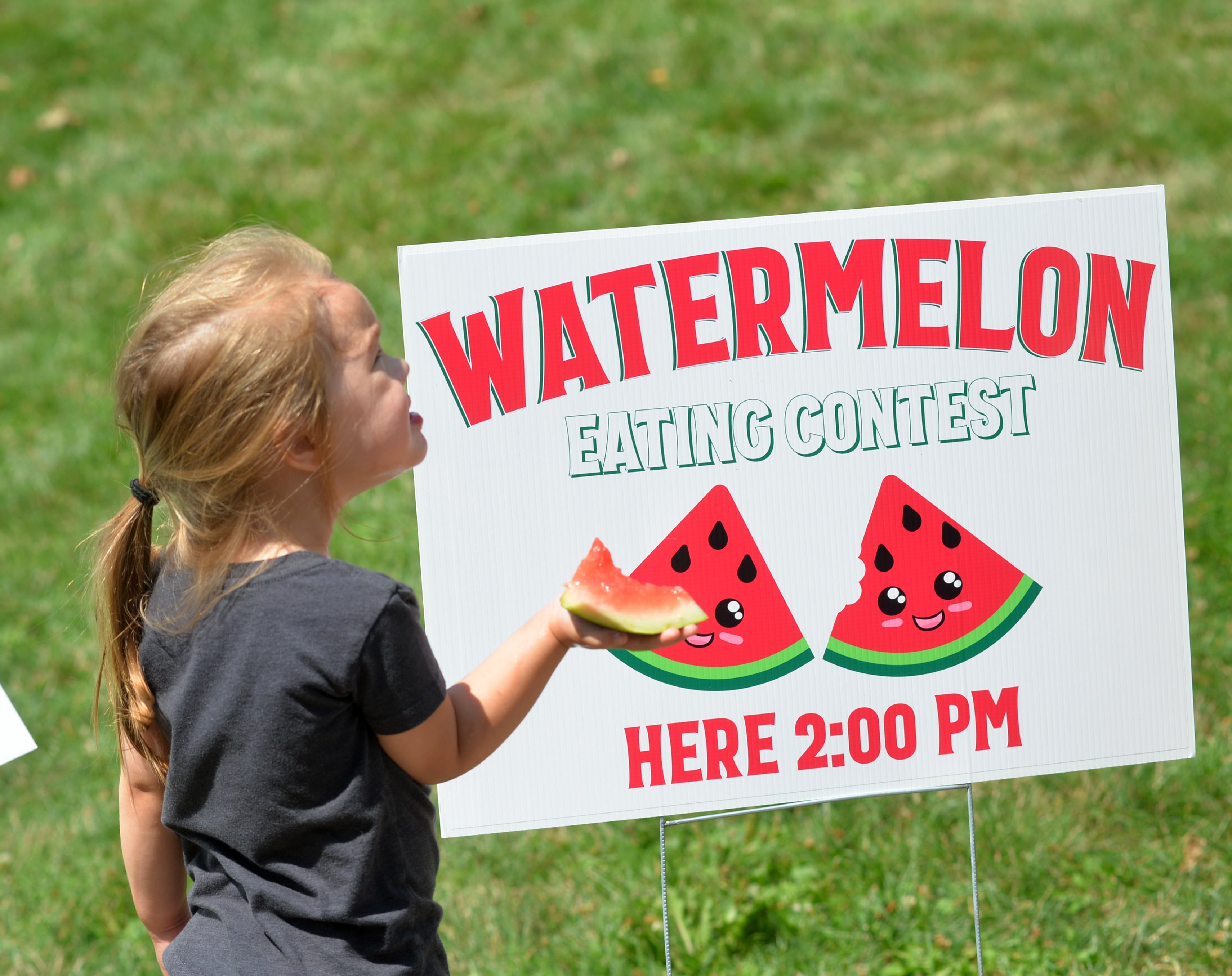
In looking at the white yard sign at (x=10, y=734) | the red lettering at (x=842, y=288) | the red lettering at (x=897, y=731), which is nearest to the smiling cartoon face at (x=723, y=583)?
the red lettering at (x=897, y=731)

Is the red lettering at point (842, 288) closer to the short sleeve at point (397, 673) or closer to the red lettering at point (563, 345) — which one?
the red lettering at point (563, 345)

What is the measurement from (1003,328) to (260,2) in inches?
227

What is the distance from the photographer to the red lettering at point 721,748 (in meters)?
2.34

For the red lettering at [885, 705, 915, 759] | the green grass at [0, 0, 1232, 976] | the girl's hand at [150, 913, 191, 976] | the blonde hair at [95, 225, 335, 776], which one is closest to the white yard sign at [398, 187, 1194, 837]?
the red lettering at [885, 705, 915, 759]

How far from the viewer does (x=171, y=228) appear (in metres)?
5.59

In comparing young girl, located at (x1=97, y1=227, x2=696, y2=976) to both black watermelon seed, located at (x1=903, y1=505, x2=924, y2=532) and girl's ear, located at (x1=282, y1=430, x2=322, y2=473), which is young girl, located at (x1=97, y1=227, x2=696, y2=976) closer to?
girl's ear, located at (x1=282, y1=430, x2=322, y2=473)

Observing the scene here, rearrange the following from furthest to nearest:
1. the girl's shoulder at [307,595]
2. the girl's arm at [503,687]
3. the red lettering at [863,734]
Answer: the red lettering at [863,734], the girl's arm at [503,687], the girl's shoulder at [307,595]

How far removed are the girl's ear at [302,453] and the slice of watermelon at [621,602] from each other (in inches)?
15.0

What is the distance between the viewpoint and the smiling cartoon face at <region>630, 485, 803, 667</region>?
2.29 meters

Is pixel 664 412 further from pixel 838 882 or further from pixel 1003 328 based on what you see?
pixel 838 882

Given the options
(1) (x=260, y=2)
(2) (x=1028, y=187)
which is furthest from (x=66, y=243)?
(2) (x=1028, y=187)

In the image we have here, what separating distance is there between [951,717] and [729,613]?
476 mm

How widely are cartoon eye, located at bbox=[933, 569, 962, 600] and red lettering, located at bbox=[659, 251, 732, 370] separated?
1.92ft

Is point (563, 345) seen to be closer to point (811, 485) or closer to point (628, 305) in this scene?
point (628, 305)
